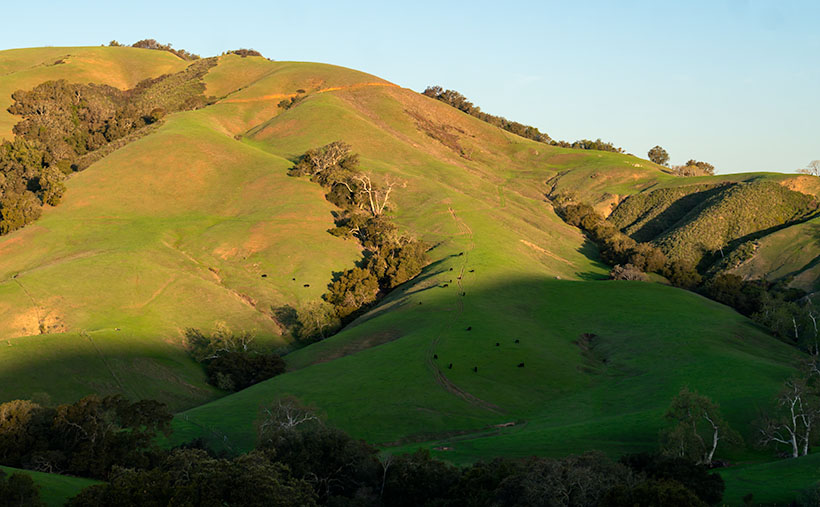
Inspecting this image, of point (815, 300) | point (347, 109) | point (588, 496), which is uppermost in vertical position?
point (347, 109)

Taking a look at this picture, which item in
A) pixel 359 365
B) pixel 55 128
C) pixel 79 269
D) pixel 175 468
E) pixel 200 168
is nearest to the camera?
pixel 175 468

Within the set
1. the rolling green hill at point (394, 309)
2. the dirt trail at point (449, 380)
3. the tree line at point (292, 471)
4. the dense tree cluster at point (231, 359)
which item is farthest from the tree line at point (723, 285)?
the dense tree cluster at point (231, 359)

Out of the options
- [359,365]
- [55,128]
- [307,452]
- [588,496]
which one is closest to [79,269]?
[359,365]

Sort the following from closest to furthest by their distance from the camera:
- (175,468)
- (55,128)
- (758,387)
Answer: (175,468) → (758,387) → (55,128)

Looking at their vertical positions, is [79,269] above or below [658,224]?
below

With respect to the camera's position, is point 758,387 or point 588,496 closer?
point 588,496

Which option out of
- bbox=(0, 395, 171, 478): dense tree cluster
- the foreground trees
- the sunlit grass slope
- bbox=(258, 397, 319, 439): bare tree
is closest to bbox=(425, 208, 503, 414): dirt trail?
the sunlit grass slope

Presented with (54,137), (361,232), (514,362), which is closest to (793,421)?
(514,362)

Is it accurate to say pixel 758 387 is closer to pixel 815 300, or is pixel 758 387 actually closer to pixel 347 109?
pixel 815 300

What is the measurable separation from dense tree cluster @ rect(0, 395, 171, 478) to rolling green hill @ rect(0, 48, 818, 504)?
6.25m

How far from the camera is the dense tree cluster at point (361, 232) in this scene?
97.8 meters

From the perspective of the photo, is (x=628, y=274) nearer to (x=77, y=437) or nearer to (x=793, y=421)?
(x=793, y=421)

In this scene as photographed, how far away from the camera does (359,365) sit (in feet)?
217

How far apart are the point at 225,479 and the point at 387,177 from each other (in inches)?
4443
